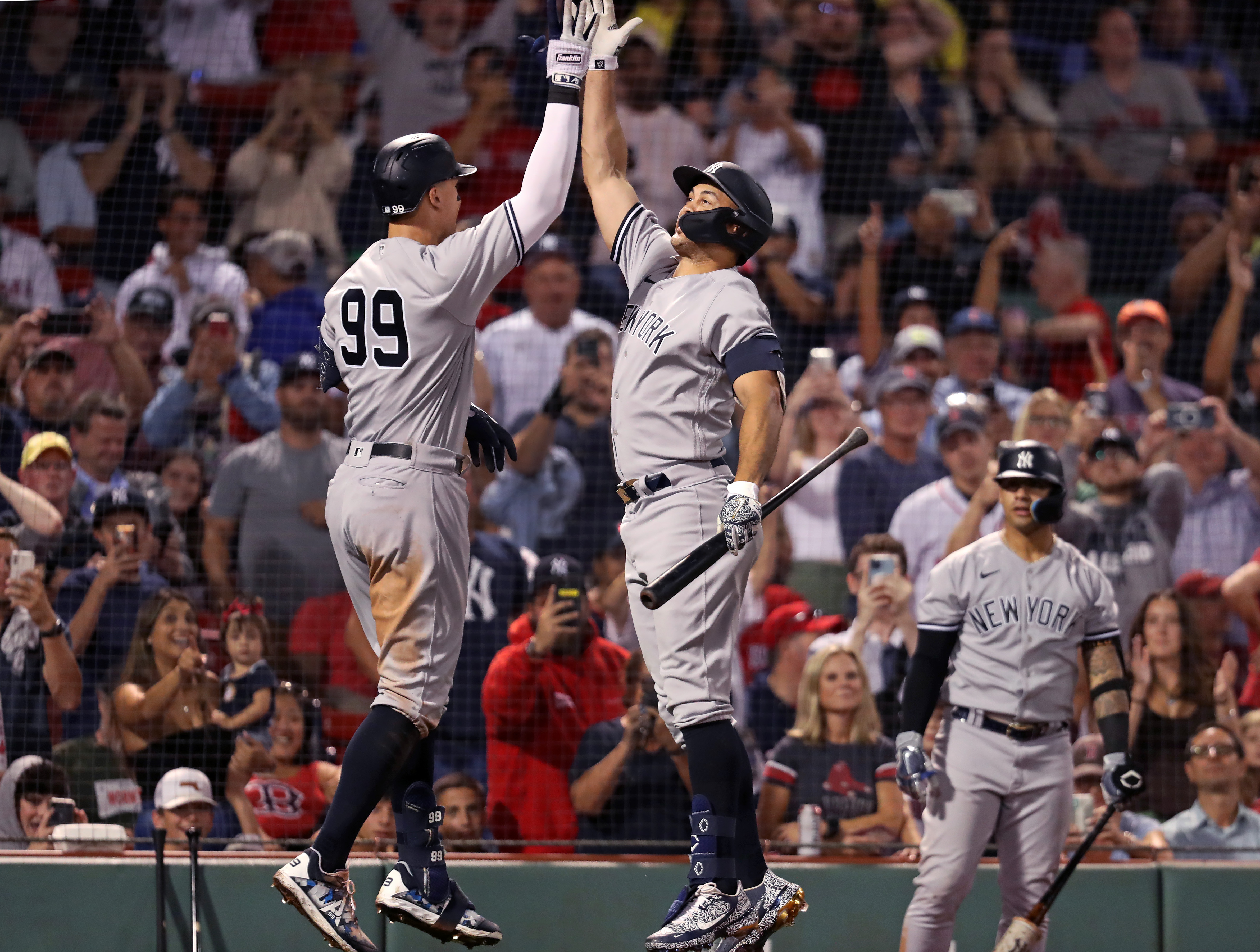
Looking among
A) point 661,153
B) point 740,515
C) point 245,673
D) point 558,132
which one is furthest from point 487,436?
point 661,153

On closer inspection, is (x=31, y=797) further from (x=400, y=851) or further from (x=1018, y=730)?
(x=1018, y=730)

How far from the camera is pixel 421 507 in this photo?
14.7ft

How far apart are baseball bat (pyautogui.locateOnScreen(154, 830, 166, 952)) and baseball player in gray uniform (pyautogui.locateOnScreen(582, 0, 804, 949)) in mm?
2115

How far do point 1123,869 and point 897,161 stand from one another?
4966 mm

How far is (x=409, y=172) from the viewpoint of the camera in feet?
15.0

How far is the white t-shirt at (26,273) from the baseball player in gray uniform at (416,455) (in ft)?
13.7

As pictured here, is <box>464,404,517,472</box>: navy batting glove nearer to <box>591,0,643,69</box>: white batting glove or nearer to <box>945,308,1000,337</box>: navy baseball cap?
<box>591,0,643,69</box>: white batting glove

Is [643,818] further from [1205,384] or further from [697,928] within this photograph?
[1205,384]

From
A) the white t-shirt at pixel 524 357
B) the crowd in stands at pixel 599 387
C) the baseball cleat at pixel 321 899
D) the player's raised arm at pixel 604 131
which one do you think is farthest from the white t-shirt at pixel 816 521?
the baseball cleat at pixel 321 899

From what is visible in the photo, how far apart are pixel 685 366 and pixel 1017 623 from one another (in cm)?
185

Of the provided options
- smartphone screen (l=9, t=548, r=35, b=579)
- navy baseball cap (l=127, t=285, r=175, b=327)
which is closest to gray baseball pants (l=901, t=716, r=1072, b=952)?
smartphone screen (l=9, t=548, r=35, b=579)

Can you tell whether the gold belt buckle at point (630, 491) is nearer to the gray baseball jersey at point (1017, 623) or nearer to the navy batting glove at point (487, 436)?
the navy batting glove at point (487, 436)

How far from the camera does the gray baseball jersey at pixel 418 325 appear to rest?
176 inches

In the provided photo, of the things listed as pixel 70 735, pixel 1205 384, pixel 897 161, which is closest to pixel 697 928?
pixel 70 735
